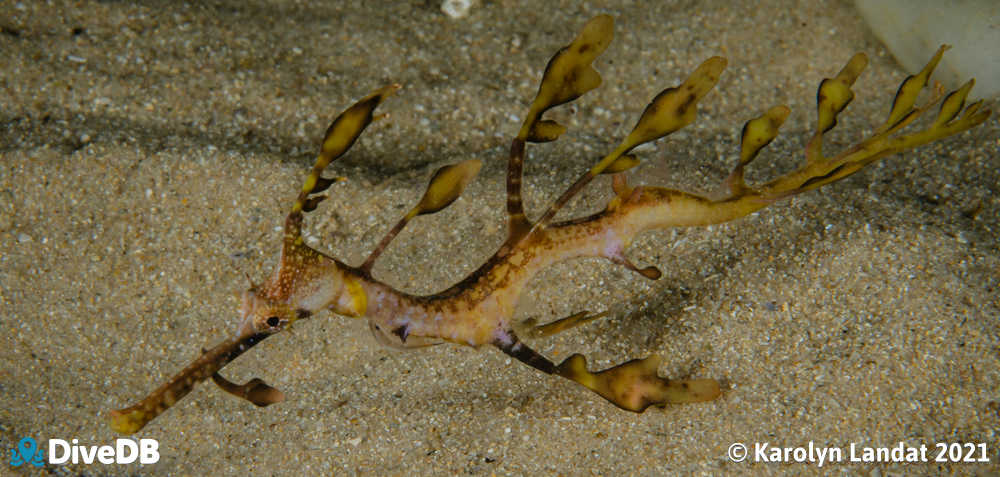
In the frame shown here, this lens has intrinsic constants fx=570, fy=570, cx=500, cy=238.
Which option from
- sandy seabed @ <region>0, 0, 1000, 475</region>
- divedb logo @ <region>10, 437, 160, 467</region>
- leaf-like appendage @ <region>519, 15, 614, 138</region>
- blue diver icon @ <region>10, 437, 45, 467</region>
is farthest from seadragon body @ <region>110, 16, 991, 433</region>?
blue diver icon @ <region>10, 437, 45, 467</region>

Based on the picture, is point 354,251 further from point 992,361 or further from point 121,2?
point 992,361

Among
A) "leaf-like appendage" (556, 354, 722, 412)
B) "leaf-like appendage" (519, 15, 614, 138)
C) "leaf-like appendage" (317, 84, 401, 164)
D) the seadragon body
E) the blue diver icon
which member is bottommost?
the blue diver icon

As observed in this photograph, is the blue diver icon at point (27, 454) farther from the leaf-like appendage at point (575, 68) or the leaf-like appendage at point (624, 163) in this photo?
the leaf-like appendage at point (624, 163)

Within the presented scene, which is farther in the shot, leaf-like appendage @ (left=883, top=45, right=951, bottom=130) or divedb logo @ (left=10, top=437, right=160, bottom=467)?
divedb logo @ (left=10, top=437, right=160, bottom=467)

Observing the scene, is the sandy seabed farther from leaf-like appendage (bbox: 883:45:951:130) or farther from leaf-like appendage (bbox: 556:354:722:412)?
leaf-like appendage (bbox: 883:45:951:130)

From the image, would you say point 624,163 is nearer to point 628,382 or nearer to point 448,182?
point 448,182

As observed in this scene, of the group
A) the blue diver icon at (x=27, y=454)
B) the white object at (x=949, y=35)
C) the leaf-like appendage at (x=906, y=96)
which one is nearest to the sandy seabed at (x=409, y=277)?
the blue diver icon at (x=27, y=454)

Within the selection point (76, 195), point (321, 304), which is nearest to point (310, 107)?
point (76, 195)

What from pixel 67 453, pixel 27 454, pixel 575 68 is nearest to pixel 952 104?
pixel 575 68
